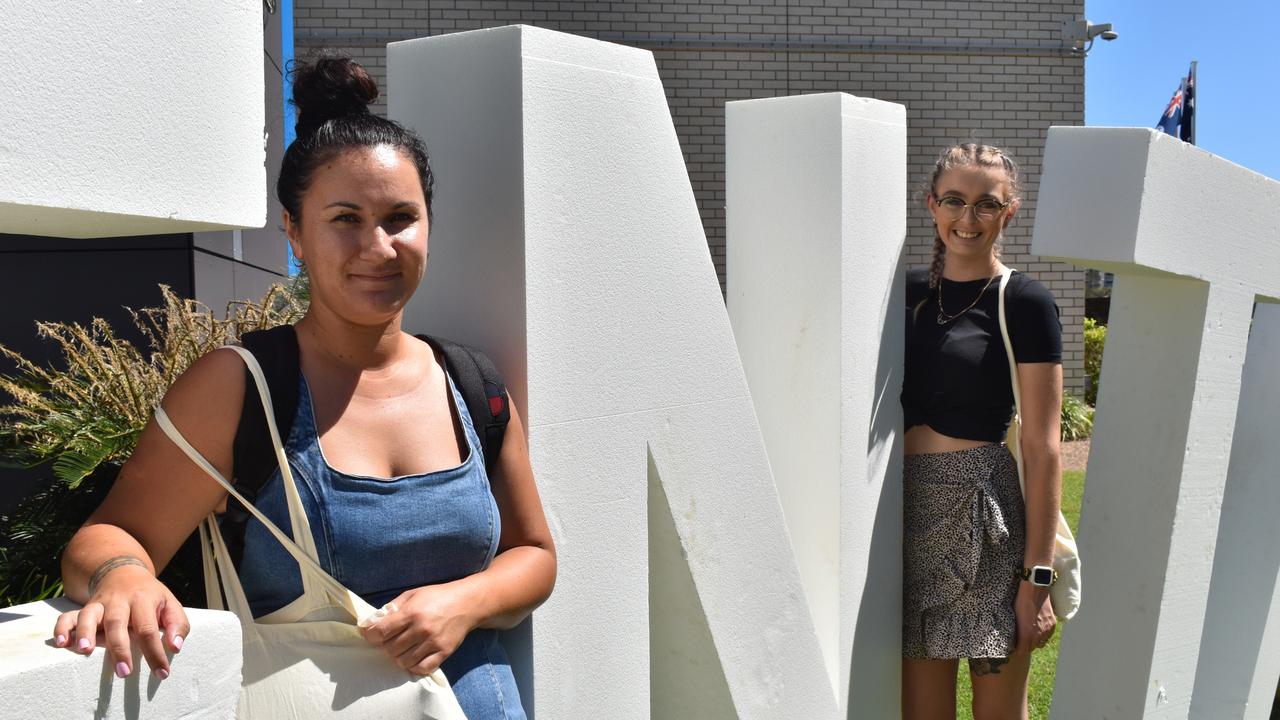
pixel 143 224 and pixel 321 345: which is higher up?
pixel 143 224

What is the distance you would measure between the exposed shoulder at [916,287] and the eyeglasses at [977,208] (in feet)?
0.91

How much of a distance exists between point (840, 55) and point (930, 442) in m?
9.61

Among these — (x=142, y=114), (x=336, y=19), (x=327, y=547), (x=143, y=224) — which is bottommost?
(x=327, y=547)

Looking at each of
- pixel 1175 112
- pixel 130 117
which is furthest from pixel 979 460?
pixel 1175 112

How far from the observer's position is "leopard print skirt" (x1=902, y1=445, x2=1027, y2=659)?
3.18 m

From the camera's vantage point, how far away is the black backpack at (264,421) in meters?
1.72

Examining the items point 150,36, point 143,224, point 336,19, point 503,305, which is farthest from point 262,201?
point 336,19

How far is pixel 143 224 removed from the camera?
1457 millimetres

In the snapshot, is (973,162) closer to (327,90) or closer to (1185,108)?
(327,90)

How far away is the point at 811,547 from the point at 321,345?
5.91 feet

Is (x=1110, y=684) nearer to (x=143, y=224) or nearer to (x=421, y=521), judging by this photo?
(x=421, y=521)

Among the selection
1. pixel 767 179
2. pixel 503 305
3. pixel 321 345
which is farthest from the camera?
pixel 767 179

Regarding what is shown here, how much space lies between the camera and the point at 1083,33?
12422mm

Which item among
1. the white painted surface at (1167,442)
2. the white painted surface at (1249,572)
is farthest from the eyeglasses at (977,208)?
the white painted surface at (1249,572)
